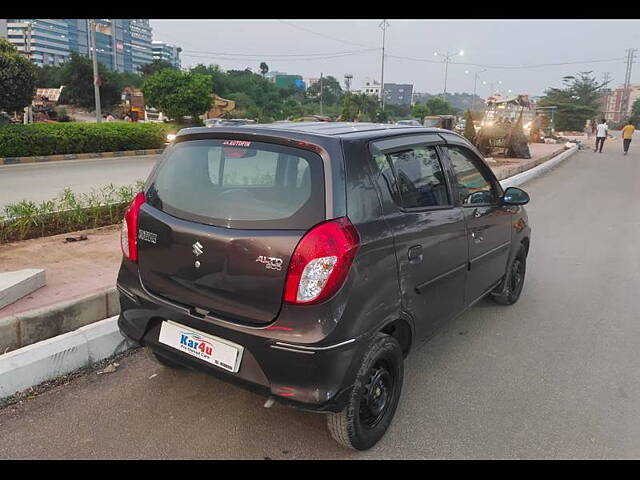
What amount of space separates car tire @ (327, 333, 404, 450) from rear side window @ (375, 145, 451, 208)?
830 mm

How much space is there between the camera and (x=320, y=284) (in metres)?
2.35

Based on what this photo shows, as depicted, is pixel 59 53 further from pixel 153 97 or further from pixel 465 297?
pixel 465 297

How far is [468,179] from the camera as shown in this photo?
12.5 feet

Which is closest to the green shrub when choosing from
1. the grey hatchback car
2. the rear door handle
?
the grey hatchback car

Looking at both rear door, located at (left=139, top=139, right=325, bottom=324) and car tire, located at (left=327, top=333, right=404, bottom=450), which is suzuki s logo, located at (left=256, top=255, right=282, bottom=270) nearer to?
rear door, located at (left=139, top=139, right=325, bottom=324)

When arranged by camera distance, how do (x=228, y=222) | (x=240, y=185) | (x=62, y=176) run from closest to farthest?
1. (x=228, y=222)
2. (x=240, y=185)
3. (x=62, y=176)

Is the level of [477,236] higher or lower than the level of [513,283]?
higher

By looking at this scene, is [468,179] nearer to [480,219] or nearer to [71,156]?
[480,219]

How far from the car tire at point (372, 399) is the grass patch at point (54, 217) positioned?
3.50 meters

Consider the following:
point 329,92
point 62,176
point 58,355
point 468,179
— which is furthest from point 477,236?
point 329,92

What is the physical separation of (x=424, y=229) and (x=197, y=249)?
4.21ft

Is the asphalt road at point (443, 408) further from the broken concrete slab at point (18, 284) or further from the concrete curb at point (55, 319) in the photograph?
the broken concrete slab at point (18, 284)

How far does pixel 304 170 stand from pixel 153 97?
22.3m

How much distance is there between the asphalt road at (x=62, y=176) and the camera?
9.38 meters
